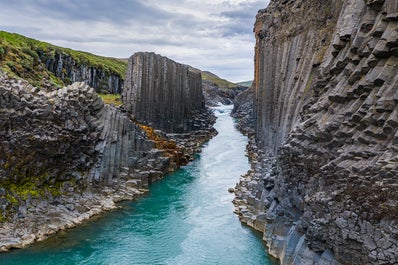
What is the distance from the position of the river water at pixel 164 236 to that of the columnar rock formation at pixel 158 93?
14883mm

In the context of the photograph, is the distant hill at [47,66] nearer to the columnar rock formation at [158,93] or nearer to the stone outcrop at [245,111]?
the columnar rock formation at [158,93]

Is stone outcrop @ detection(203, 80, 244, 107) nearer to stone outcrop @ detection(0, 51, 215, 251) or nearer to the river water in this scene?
stone outcrop @ detection(0, 51, 215, 251)

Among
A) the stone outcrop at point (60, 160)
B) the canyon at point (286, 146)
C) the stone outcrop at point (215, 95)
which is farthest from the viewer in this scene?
the stone outcrop at point (215, 95)

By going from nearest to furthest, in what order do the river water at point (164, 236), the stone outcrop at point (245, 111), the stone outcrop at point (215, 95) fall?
1. the river water at point (164, 236)
2. the stone outcrop at point (245, 111)
3. the stone outcrop at point (215, 95)

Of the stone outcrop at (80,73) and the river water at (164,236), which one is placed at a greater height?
the stone outcrop at (80,73)

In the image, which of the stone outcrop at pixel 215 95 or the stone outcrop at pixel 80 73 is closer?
the stone outcrop at pixel 80 73

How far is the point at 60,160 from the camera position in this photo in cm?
3009

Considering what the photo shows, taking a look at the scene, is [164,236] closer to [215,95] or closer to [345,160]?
[345,160]

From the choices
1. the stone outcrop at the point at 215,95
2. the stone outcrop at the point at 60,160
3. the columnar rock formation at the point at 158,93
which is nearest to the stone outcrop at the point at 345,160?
the stone outcrop at the point at 60,160

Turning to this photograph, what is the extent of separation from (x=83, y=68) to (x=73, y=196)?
4577 centimetres

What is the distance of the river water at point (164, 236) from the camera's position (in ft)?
75.1

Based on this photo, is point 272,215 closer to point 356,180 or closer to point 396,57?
point 356,180

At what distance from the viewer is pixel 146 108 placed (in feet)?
167

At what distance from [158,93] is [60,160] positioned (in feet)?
83.8
